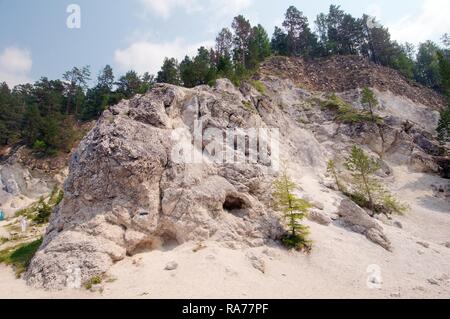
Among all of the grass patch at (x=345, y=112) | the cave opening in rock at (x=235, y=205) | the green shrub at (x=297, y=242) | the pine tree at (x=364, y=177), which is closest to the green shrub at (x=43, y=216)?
the cave opening in rock at (x=235, y=205)

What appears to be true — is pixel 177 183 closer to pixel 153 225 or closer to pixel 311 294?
pixel 153 225

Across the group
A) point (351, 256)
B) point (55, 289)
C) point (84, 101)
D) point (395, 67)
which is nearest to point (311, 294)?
point (351, 256)

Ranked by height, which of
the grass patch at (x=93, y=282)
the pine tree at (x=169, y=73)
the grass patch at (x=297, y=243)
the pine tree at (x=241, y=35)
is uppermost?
the pine tree at (x=241, y=35)

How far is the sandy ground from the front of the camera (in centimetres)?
1702

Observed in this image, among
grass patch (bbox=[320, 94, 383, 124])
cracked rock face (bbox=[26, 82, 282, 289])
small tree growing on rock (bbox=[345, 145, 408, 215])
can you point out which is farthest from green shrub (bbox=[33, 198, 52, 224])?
grass patch (bbox=[320, 94, 383, 124])

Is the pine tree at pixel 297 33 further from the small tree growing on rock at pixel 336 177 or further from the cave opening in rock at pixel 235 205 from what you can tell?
the cave opening in rock at pixel 235 205

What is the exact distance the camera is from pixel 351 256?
877 inches

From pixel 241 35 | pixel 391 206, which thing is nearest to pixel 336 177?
pixel 391 206

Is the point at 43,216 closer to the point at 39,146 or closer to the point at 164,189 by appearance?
the point at 39,146

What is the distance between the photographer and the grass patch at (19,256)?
22.2 m

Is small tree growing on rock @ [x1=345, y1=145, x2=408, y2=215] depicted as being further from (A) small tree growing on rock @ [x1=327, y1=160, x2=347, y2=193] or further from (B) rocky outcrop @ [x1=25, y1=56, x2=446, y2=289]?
(B) rocky outcrop @ [x1=25, y1=56, x2=446, y2=289]

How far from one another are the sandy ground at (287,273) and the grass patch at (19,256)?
0.85 meters

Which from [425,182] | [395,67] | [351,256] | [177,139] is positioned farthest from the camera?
[395,67]
